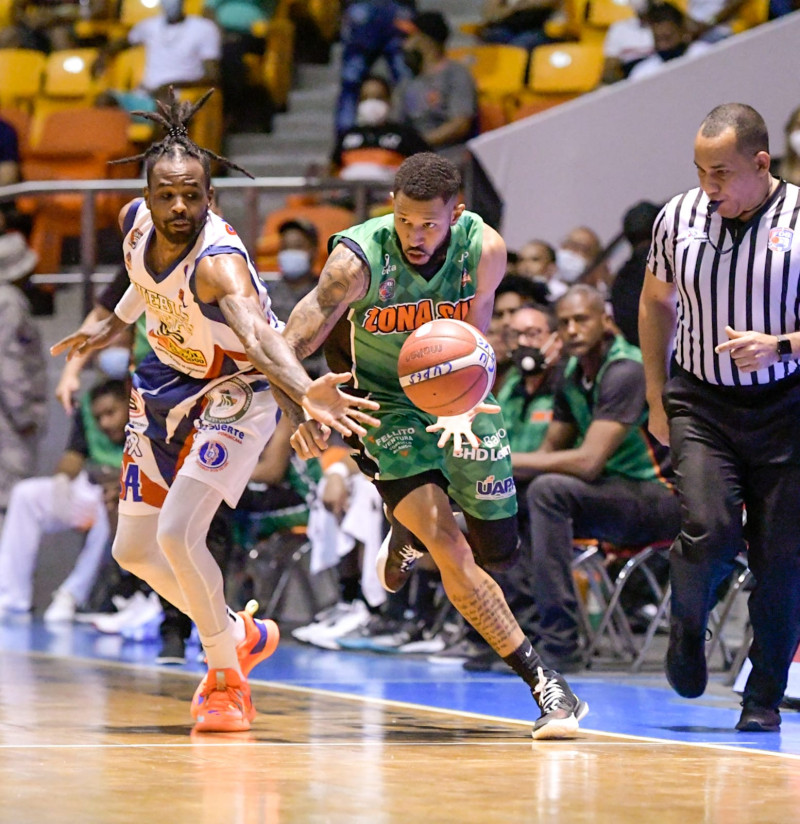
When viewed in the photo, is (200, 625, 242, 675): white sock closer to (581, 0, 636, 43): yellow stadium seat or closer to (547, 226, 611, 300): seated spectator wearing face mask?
(547, 226, 611, 300): seated spectator wearing face mask

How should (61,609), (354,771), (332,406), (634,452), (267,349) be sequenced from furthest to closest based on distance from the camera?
(61,609)
(634,452)
(267,349)
(332,406)
(354,771)

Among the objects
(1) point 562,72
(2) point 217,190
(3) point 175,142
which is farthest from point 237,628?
(1) point 562,72

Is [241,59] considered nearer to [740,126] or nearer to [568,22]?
[568,22]

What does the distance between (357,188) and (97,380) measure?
2.28 m

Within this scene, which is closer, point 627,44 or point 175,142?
point 175,142

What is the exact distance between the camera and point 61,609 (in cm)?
1030

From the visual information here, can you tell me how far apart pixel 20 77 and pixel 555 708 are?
11.7m

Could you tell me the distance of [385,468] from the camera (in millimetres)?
5199

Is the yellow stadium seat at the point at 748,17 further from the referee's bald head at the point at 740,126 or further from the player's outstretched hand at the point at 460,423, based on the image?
the player's outstretched hand at the point at 460,423

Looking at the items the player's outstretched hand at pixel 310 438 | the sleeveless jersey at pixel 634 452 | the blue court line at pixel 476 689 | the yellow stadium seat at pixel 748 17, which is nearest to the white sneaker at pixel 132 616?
the blue court line at pixel 476 689

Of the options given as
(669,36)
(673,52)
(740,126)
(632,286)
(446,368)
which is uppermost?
(669,36)

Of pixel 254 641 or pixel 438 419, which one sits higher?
pixel 438 419

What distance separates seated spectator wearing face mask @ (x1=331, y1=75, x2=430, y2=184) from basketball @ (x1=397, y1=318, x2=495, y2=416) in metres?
6.46

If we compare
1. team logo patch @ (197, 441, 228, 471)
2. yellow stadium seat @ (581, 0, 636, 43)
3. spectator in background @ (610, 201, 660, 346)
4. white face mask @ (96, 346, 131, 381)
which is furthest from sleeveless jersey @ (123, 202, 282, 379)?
yellow stadium seat @ (581, 0, 636, 43)
